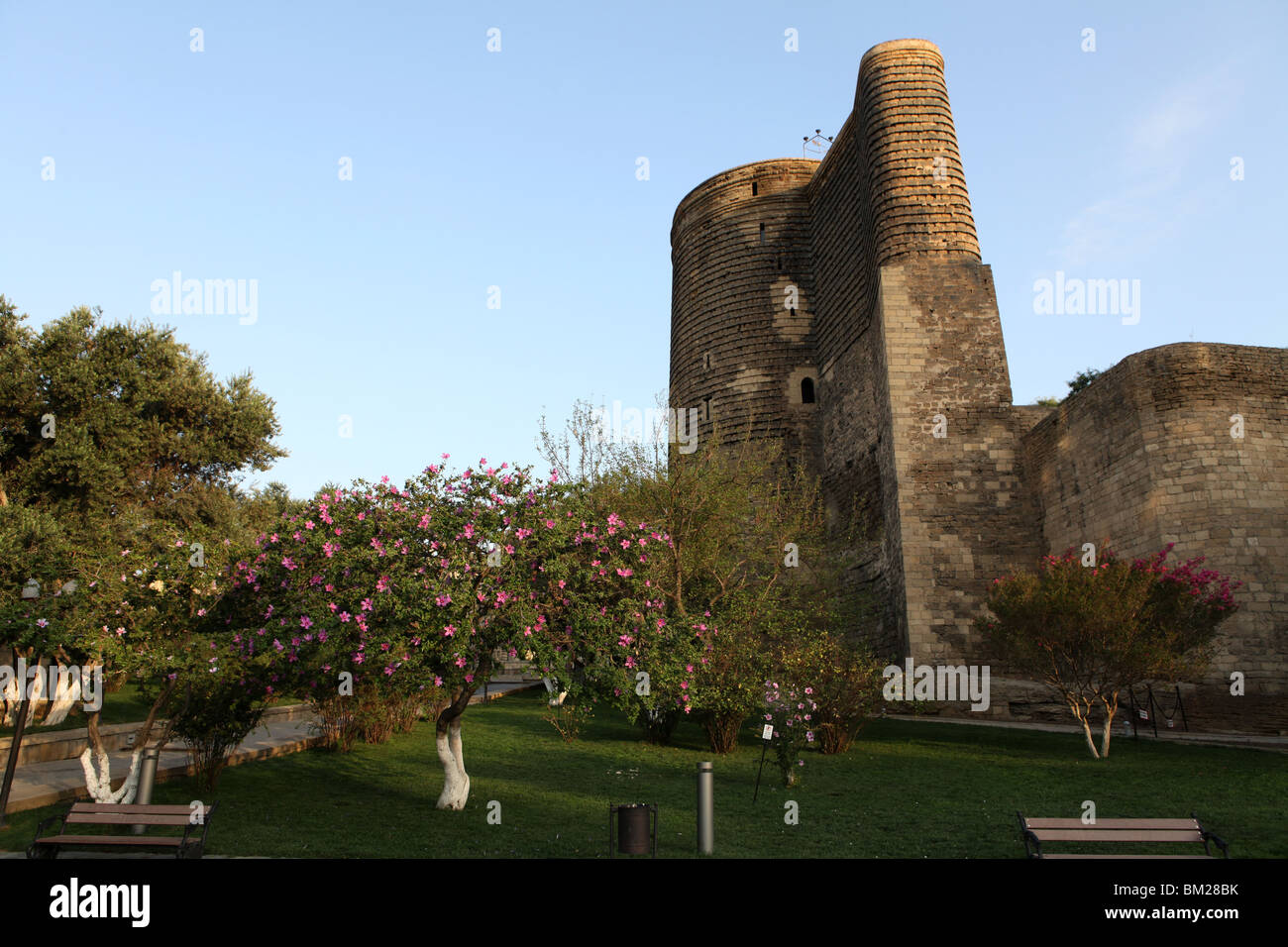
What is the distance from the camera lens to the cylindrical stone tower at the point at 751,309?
1266 inches

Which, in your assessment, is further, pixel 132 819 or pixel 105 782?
pixel 105 782

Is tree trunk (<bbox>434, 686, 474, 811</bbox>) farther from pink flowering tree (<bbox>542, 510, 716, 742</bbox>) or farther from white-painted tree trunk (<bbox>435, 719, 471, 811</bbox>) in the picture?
pink flowering tree (<bbox>542, 510, 716, 742</bbox>)

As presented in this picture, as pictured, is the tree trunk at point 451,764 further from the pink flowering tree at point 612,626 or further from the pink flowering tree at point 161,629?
the pink flowering tree at point 161,629

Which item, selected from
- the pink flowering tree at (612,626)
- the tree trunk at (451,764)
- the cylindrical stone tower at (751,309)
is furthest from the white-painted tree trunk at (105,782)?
the cylindrical stone tower at (751,309)

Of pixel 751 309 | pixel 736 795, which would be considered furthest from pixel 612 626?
pixel 751 309

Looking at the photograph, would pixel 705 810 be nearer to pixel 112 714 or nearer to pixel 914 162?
pixel 112 714

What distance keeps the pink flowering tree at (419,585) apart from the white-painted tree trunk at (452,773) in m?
0.01

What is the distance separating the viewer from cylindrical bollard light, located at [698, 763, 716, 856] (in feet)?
26.3

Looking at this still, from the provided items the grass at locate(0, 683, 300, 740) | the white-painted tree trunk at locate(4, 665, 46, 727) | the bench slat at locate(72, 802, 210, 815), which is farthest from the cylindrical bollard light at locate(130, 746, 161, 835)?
the white-painted tree trunk at locate(4, 665, 46, 727)

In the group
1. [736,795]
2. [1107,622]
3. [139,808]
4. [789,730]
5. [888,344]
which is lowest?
[736,795]

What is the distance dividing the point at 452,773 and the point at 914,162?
22311 mm

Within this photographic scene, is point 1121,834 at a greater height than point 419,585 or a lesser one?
lesser

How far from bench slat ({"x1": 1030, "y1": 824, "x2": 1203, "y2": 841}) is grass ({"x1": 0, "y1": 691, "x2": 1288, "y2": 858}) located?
4.86 feet

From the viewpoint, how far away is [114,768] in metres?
12.9
